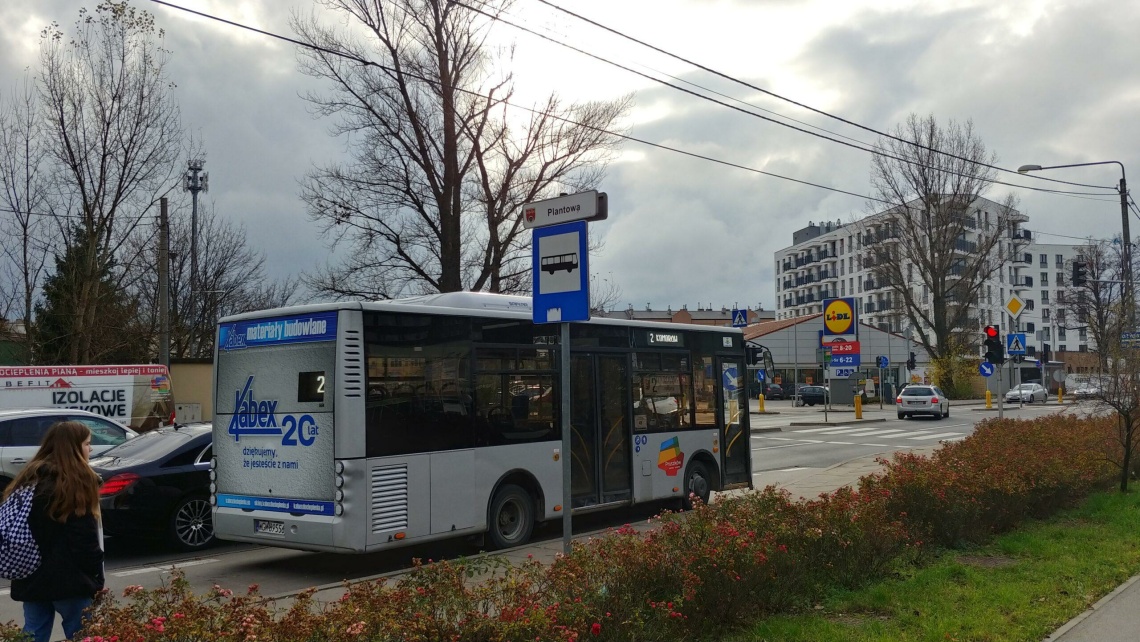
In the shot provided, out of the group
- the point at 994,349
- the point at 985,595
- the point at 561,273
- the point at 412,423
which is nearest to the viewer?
the point at 561,273

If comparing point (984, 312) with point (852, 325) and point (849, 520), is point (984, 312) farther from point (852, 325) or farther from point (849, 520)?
point (849, 520)

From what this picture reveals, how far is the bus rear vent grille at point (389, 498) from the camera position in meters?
9.15

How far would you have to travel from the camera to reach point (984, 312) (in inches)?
3098

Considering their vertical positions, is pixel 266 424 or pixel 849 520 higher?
pixel 266 424

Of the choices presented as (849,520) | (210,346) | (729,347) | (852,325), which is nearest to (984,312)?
(852,325)

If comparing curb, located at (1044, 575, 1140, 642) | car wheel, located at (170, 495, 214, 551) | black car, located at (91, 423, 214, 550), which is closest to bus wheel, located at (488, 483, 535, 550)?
car wheel, located at (170, 495, 214, 551)

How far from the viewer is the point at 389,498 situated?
9281mm

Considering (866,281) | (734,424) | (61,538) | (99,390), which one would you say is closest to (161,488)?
(61,538)

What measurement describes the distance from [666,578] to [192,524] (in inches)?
277

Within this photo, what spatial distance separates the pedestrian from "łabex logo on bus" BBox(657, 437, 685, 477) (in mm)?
8985

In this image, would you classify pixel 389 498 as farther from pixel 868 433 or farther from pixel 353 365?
pixel 868 433

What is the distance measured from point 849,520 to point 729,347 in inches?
275

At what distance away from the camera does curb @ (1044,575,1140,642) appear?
6.49m

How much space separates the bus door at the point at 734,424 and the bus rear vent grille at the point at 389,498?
6.45 meters
